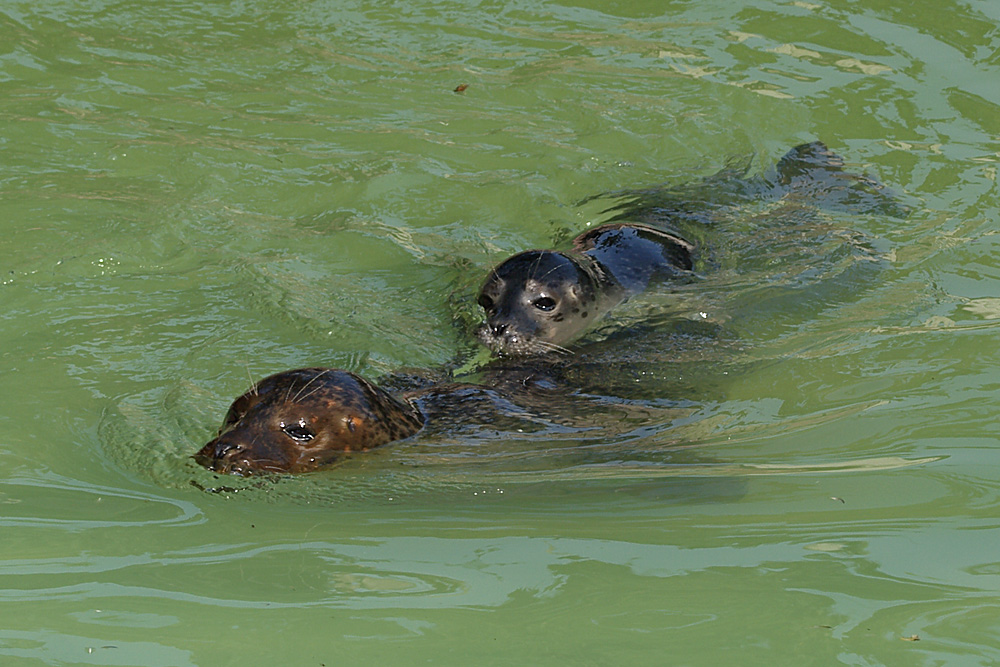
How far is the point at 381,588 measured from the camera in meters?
3.27

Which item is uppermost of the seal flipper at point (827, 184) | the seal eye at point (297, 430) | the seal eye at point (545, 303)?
the seal flipper at point (827, 184)

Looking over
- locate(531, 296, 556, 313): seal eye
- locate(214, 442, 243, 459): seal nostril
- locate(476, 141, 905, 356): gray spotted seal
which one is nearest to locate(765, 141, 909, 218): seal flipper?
locate(476, 141, 905, 356): gray spotted seal

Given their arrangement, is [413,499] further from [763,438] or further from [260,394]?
[763,438]

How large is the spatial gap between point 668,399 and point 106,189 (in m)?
Result: 4.02

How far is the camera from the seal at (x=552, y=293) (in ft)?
19.7

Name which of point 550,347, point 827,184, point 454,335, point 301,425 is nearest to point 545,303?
point 550,347

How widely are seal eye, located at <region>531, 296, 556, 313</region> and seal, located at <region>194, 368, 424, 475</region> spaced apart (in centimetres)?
166

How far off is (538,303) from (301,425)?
2121mm

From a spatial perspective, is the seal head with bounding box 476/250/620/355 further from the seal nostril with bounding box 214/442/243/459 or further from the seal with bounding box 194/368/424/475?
the seal nostril with bounding box 214/442/243/459

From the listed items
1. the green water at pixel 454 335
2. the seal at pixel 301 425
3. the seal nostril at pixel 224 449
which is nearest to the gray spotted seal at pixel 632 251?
the green water at pixel 454 335

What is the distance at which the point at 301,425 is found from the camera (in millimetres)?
4242

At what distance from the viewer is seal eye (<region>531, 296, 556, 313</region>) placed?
6027 millimetres

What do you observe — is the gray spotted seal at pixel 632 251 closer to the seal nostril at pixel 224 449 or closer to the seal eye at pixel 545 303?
the seal eye at pixel 545 303

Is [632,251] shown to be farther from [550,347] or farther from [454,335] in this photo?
[454,335]
